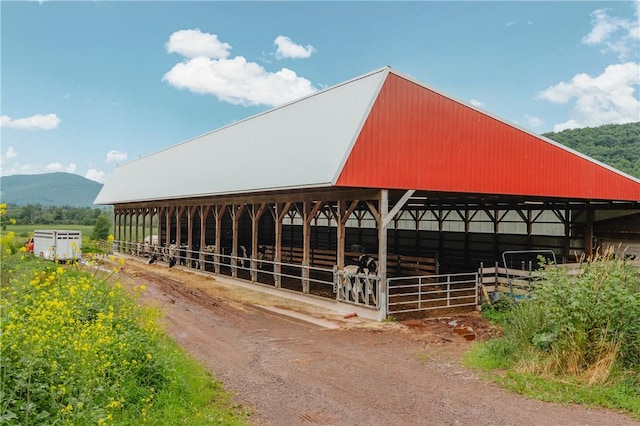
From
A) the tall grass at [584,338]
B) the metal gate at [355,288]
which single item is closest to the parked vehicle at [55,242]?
the metal gate at [355,288]

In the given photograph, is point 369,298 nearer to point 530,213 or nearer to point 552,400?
point 552,400

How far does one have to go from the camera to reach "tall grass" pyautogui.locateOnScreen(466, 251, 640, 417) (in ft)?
→ 22.7

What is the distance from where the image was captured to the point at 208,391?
21.8 ft

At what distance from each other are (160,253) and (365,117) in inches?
696

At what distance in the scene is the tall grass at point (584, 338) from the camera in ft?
22.7

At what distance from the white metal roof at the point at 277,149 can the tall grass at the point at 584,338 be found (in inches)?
231

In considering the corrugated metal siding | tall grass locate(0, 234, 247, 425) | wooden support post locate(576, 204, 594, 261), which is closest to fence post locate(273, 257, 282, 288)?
the corrugated metal siding

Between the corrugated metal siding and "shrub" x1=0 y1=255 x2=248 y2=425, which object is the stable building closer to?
the corrugated metal siding

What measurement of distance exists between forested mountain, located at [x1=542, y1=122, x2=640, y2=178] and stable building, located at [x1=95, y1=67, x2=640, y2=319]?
19921 millimetres

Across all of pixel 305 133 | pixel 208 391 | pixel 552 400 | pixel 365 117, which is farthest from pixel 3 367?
pixel 305 133

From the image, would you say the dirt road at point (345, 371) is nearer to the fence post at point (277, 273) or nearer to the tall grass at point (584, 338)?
the tall grass at point (584, 338)

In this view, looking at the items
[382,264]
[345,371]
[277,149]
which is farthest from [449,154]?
[345,371]

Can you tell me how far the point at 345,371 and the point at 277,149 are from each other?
1026 centimetres

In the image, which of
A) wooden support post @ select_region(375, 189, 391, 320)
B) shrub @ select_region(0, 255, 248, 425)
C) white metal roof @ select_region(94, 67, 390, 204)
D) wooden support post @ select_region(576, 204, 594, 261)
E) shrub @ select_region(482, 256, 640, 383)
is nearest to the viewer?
shrub @ select_region(0, 255, 248, 425)
